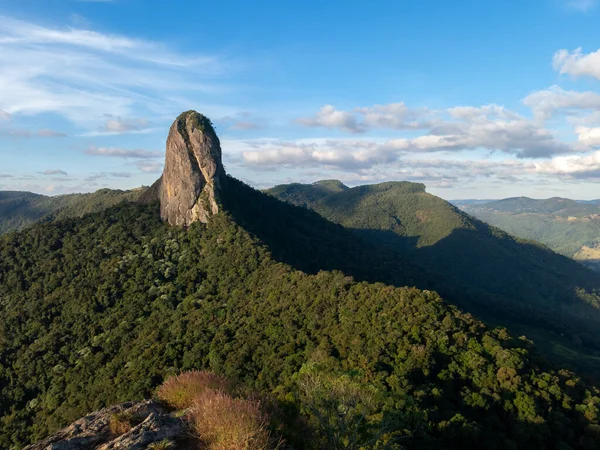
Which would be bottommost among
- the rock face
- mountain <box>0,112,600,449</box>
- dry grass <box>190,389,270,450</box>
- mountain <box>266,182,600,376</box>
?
mountain <box>266,182,600,376</box>

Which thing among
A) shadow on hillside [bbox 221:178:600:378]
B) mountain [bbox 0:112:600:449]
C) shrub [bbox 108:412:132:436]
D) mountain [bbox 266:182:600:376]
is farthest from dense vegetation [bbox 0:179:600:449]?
mountain [bbox 266:182:600:376]

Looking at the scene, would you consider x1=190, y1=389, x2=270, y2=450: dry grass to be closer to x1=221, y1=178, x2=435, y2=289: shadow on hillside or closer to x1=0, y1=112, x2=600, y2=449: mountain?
x1=0, y1=112, x2=600, y2=449: mountain

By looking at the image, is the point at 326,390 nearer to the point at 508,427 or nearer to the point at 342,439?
the point at 342,439

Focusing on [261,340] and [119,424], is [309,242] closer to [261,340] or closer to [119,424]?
[261,340]

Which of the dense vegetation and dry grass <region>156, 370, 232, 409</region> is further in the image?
the dense vegetation

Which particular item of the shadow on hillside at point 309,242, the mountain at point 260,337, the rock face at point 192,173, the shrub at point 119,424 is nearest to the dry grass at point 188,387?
the shrub at point 119,424

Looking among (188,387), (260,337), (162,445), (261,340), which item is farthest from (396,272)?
(162,445)
